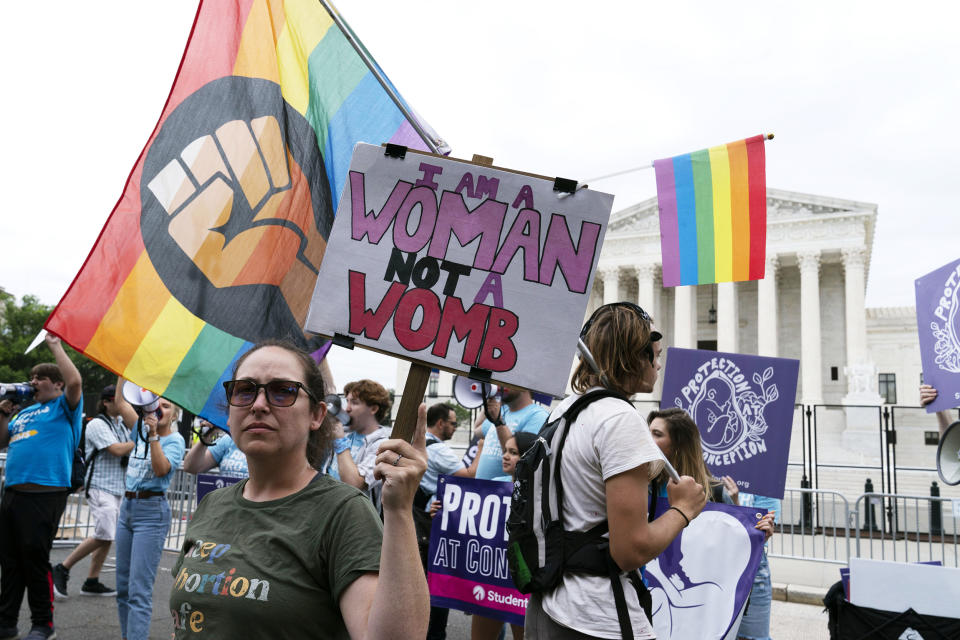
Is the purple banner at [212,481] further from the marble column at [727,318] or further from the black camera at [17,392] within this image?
the marble column at [727,318]

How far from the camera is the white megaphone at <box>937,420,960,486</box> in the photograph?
4.75 metres

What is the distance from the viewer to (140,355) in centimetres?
332

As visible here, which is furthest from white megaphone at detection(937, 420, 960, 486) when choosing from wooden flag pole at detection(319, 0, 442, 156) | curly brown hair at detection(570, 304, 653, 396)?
wooden flag pole at detection(319, 0, 442, 156)

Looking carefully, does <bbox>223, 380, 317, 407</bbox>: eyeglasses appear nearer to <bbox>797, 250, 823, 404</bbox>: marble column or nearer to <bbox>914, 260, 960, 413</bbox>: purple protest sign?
<bbox>914, 260, 960, 413</bbox>: purple protest sign

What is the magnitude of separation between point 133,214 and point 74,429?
10.3 feet

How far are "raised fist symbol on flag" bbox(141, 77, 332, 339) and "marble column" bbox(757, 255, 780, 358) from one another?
43.6m

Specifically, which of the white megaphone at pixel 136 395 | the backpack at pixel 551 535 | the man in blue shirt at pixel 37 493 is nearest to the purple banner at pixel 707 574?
the backpack at pixel 551 535

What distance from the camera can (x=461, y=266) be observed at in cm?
213

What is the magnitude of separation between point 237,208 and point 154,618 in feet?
15.7

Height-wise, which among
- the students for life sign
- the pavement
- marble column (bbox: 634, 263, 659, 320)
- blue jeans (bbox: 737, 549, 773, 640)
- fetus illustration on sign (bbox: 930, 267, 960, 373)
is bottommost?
the pavement

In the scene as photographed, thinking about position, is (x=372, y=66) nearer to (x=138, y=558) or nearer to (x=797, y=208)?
(x=138, y=558)

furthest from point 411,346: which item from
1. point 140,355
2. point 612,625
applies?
point 140,355

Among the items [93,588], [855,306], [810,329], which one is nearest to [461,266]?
[93,588]

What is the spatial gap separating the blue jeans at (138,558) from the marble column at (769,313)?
42.7m
